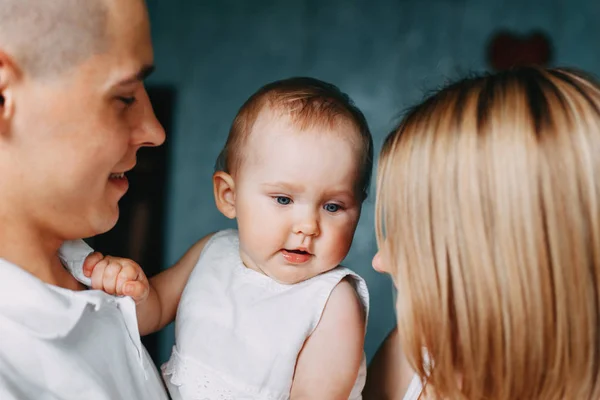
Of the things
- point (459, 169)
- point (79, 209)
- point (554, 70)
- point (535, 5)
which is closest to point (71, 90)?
point (79, 209)

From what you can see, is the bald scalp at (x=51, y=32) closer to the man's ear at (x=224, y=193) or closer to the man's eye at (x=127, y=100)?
the man's eye at (x=127, y=100)

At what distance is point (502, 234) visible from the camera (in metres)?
0.67

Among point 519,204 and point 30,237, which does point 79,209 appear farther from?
point 519,204

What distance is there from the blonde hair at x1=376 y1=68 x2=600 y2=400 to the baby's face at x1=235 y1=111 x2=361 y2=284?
91mm

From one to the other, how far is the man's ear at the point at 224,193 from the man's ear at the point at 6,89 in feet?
1.06

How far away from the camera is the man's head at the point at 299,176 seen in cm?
79

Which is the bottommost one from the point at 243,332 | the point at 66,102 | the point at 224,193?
the point at 243,332

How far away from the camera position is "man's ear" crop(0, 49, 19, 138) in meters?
0.59

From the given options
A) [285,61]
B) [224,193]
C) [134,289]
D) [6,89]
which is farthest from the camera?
[285,61]

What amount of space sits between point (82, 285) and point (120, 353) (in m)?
0.11

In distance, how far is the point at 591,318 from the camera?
68 centimetres

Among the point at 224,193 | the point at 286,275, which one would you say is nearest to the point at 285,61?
the point at 224,193

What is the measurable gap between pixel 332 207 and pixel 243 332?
186mm

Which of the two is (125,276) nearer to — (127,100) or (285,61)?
(127,100)
